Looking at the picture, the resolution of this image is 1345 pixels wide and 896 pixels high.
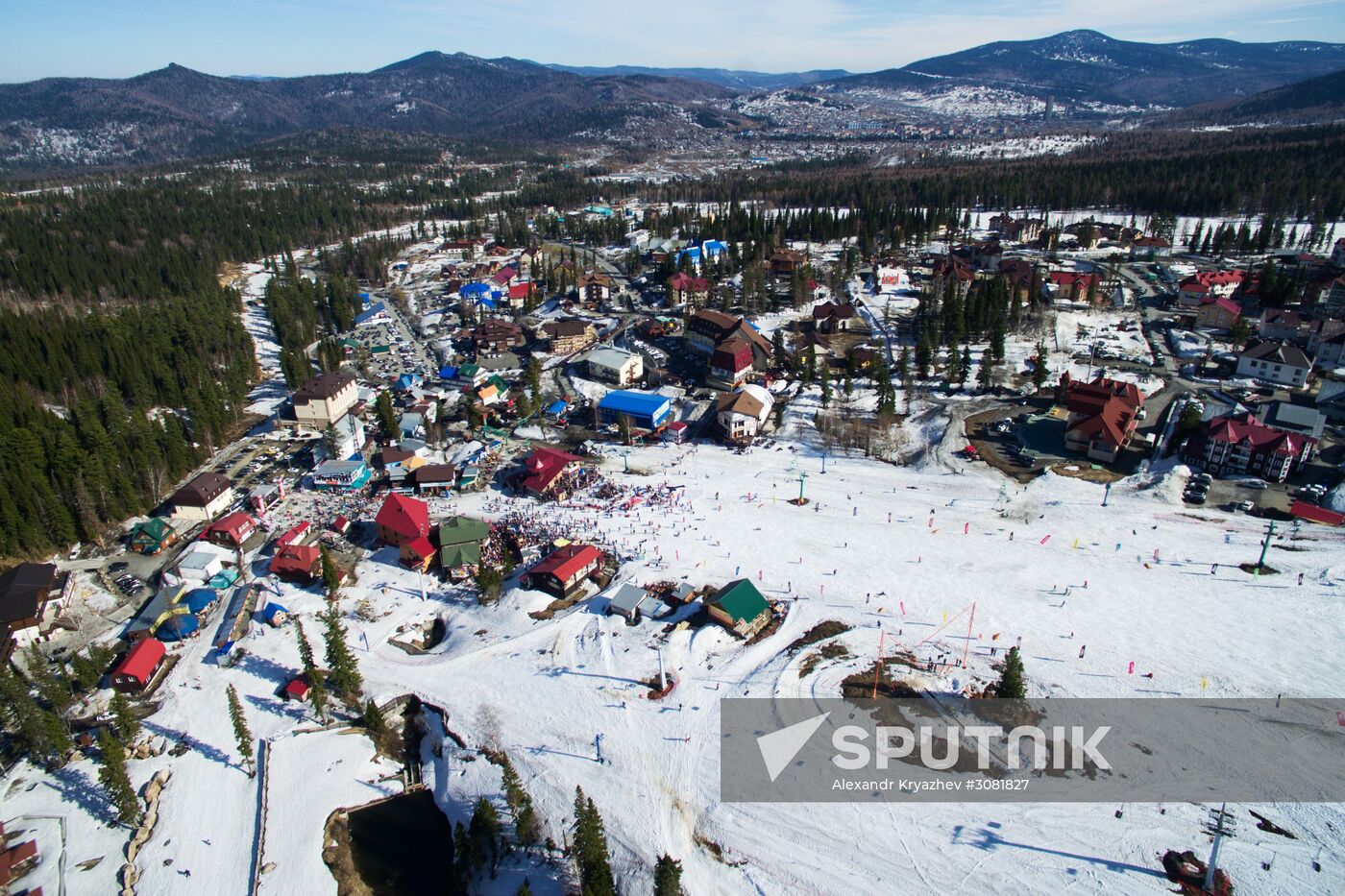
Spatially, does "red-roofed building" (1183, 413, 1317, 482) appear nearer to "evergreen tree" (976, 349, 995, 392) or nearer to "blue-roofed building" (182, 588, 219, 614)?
"evergreen tree" (976, 349, 995, 392)

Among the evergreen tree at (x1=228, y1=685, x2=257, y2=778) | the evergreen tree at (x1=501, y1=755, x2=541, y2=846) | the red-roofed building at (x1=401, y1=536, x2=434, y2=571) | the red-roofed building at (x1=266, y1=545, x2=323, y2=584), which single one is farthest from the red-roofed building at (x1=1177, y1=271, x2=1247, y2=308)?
the evergreen tree at (x1=228, y1=685, x2=257, y2=778)

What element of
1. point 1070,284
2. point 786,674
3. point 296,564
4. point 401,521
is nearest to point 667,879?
point 786,674

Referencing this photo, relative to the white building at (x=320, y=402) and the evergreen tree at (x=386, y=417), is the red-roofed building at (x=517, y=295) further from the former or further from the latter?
the evergreen tree at (x=386, y=417)

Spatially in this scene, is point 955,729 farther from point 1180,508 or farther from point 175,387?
point 175,387

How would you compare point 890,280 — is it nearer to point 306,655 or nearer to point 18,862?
point 306,655

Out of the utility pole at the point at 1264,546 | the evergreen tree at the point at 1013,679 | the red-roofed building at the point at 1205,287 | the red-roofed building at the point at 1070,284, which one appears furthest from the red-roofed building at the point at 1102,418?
the red-roofed building at the point at 1205,287

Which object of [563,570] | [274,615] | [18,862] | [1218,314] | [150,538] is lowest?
[18,862]
